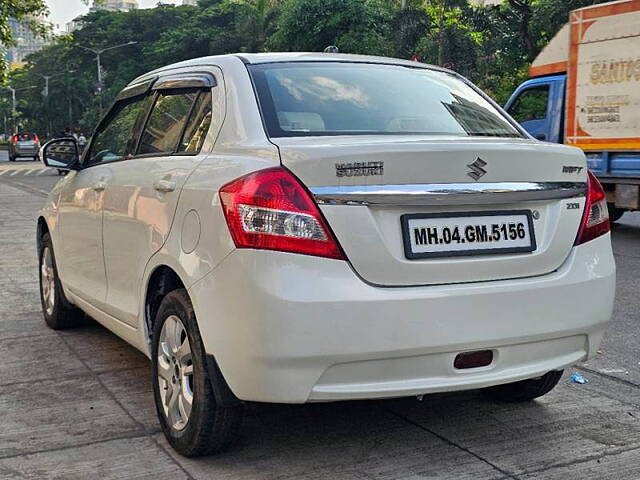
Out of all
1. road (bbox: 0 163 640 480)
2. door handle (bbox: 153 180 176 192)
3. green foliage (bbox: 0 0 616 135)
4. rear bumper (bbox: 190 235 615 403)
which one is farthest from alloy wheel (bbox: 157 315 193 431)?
green foliage (bbox: 0 0 616 135)

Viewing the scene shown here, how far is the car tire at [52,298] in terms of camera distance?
5664mm

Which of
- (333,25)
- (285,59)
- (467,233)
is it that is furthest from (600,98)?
(333,25)

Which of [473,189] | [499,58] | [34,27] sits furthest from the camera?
[499,58]

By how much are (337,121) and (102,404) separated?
1762 mm

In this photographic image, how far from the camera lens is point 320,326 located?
303 cm

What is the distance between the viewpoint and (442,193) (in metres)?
3.22

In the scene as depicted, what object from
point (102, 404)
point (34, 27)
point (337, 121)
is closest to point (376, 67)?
point (337, 121)

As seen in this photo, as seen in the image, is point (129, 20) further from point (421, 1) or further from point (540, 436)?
point (540, 436)

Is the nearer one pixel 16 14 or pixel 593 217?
pixel 593 217

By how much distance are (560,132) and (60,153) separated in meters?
8.42

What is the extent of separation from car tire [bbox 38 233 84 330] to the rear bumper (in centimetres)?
260

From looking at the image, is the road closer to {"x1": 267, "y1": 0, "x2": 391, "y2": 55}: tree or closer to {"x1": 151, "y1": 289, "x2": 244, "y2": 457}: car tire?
{"x1": 151, "y1": 289, "x2": 244, "y2": 457}: car tire

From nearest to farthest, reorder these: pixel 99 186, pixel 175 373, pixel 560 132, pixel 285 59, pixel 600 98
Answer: pixel 175 373, pixel 285 59, pixel 99 186, pixel 600 98, pixel 560 132

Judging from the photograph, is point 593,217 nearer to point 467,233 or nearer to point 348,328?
point 467,233
